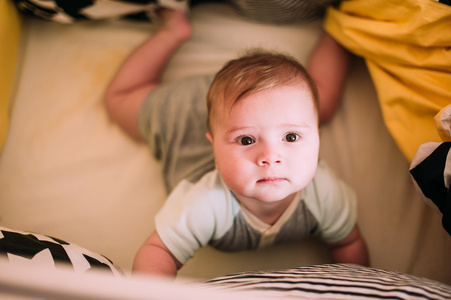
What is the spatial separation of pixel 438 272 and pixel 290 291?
39cm

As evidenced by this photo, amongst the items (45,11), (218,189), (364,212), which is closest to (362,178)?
(364,212)

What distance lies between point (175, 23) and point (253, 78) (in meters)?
0.49

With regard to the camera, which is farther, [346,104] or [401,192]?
[346,104]

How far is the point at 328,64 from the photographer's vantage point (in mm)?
924

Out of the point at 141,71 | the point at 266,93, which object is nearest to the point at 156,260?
the point at 266,93

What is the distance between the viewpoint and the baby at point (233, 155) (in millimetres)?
588

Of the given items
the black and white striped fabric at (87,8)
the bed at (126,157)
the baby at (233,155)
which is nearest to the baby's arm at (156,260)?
the baby at (233,155)

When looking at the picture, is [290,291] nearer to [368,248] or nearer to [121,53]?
[368,248]

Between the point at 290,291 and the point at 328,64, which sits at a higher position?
the point at 328,64

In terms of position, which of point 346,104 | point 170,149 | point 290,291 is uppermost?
point 346,104

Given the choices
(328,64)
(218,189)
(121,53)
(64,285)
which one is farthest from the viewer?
(121,53)

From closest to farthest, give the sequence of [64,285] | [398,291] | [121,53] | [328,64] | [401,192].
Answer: [64,285]
[398,291]
[401,192]
[328,64]
[121,53]

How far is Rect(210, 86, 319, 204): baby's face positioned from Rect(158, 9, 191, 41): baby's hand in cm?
48

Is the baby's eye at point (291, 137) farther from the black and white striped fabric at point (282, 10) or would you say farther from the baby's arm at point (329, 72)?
the black and white striped fabric at point (282, 10)
